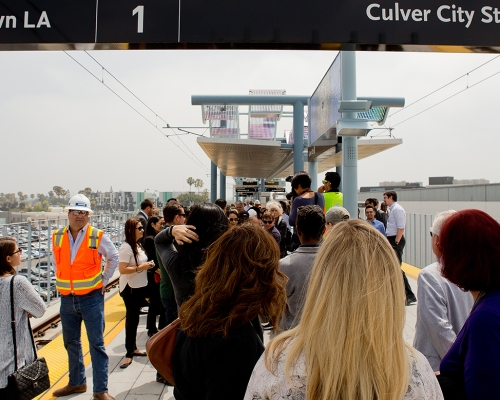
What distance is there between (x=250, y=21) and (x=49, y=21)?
1.52 metres

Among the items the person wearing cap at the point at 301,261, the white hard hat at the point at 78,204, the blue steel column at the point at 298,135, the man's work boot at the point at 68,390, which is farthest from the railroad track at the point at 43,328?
the blue steel column at the point at 298,135

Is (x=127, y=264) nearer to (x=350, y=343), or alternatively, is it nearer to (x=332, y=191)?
(x=332, y=191)

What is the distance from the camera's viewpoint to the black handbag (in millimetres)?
3217

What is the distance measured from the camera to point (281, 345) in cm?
136

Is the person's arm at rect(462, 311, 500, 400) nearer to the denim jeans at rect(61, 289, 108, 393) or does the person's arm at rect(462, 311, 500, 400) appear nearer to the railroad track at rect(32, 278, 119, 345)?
the denim jeans at rect(61, 289, 108, 393)

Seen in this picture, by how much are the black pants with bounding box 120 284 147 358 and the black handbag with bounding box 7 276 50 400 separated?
5.83 feet

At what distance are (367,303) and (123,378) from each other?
167 inches

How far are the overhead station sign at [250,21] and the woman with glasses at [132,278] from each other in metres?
2.51

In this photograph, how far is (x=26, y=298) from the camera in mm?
3357

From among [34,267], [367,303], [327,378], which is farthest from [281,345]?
[34,267]

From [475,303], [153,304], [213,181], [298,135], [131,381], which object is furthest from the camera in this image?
[213,181]

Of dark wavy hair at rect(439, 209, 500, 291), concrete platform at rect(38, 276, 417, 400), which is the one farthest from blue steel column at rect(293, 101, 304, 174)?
dark wavy hair at rect(439, 209, 500, 291)

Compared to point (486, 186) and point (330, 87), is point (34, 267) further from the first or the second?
point (486, 186)

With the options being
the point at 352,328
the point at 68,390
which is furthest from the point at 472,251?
the point at 68,390
